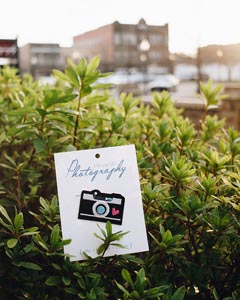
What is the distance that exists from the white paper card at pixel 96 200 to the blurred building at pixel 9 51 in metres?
5.08

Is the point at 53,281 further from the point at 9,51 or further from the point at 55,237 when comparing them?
the point at 9,51

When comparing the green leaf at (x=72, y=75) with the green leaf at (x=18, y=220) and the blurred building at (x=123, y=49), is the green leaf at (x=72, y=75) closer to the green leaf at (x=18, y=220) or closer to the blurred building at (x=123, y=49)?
the green leaf at (x=18, y=220)

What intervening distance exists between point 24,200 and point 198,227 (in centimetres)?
49

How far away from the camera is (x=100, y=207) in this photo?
965 mm

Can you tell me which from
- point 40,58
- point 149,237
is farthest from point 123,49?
point 149,237

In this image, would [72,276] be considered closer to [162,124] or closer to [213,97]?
[162,124]

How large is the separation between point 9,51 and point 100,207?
5312 mm

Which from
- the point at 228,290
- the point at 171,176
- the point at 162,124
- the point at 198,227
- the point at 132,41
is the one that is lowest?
the point at 228,290

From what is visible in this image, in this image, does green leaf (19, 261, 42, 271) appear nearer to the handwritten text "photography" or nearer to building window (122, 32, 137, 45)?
the handwritten text "photography"

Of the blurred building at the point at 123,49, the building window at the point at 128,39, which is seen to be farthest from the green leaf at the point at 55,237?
the building window at the point at 128,39

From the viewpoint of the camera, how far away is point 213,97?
1.70 meters

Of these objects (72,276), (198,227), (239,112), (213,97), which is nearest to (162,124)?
(213,97)

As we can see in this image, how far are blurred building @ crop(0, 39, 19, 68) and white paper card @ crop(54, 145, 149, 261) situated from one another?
5.08 meters

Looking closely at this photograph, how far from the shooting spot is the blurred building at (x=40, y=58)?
1031 inches
